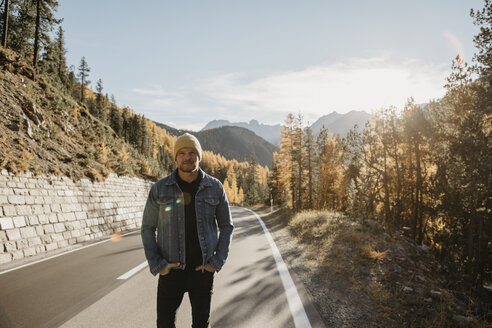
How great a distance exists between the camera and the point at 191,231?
2535mm

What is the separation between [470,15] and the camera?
11.4 m

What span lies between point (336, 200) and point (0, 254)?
4371 cm

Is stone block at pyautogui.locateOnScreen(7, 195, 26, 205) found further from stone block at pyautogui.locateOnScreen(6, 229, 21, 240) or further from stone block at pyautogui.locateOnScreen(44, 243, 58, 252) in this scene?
stone block at pyautogui.locateOnScreen(44, 243, 58, 252)

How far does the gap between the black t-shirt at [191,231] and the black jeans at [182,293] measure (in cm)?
9

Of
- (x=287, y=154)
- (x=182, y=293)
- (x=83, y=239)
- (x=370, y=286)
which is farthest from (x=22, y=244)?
(x=287, y=154)

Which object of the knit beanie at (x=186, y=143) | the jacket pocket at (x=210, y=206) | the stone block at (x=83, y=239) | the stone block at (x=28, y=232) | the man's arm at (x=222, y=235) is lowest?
the stone block at (x=83, y=239)

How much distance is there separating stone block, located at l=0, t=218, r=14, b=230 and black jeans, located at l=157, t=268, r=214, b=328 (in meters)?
Result: 7.22

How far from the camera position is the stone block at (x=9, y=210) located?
23.5 ft

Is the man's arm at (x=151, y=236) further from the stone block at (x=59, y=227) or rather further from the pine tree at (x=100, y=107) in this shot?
the pine tree at (x=100, y=107)

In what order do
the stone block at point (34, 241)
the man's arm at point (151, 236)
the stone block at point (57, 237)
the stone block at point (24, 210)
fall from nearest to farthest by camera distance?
1. the man's arm at point (151, 236)
2. the stone block at point (34, 241)
3. the stone block at point (24, 210)
4. the stone block at point (57, 237)

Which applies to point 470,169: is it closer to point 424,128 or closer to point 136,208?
point 424,128

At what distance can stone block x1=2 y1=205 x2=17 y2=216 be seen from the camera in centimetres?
717

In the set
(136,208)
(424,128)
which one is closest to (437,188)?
(424,128)

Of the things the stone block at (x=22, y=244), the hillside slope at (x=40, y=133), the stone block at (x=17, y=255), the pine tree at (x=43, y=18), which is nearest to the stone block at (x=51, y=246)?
the stone block at (x=22, y=244)
